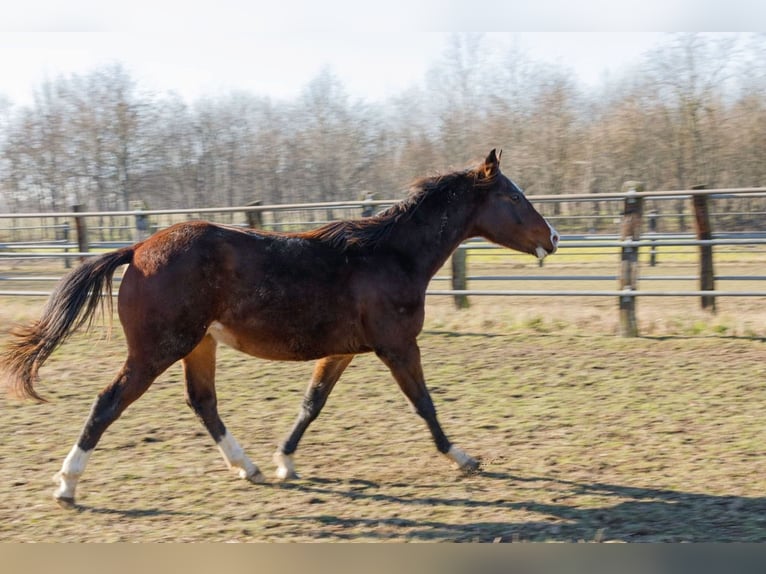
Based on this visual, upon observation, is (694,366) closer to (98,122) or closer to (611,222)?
(611,222)

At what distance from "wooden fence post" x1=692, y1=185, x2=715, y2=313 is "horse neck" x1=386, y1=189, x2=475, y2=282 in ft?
15.6

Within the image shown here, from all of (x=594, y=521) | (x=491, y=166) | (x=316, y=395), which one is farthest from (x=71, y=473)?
(x=491, y=166)

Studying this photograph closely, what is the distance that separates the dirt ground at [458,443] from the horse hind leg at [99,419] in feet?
0.42

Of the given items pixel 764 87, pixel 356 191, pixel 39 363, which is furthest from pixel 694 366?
pixel 356 191

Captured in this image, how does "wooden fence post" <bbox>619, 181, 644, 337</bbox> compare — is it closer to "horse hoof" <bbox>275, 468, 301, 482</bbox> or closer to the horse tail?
"horse hoof" <bbox>275, 468, 301, 482</bbox>

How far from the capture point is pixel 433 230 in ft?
16.3

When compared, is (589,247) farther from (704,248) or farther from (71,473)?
(71,473)

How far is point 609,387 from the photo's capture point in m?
6.56

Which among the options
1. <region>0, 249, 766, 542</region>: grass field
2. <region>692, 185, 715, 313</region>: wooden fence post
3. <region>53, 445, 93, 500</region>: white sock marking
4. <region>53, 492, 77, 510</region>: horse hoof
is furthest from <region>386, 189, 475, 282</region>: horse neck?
<region>692, 185, 715, 313</region>: wooden fence post

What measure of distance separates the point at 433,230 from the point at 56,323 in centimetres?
227

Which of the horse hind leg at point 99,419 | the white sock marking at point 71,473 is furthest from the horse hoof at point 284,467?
the white sock marking at point 71,473

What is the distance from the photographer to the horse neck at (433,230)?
16.1 feet

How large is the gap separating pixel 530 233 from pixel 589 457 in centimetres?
145

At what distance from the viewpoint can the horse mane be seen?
4797 mm
